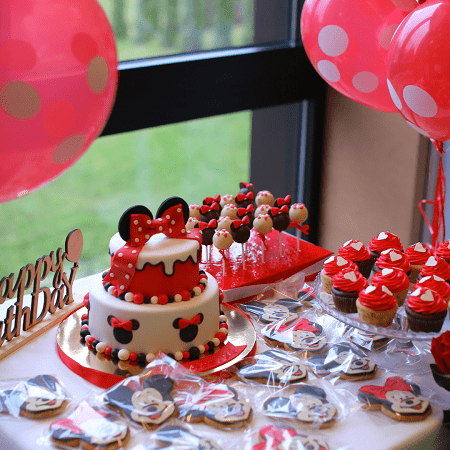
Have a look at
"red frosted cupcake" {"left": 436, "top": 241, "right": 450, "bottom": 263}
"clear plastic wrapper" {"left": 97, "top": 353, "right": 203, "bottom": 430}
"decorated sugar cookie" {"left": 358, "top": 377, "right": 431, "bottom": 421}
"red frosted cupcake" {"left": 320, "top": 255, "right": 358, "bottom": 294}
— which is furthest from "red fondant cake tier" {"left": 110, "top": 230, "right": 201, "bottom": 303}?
"red frosted cupcake" {"left": 436, "top": 241, "right": 450, "bottom": 263}

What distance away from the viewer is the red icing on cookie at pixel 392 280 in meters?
1.59

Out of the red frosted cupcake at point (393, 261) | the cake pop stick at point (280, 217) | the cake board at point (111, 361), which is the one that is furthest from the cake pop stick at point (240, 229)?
the red frosted cupcake at point (393, 261)

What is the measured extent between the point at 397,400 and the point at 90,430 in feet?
2.19

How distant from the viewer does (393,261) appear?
171 cm

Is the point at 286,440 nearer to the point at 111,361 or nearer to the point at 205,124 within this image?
the point at 111,361

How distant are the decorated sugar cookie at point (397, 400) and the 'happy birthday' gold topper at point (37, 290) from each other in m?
0.88

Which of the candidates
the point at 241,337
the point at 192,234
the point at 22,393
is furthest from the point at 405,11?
the point at 22,393

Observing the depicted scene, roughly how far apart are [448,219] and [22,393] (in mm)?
1996

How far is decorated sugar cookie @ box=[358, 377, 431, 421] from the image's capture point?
1.36 meters

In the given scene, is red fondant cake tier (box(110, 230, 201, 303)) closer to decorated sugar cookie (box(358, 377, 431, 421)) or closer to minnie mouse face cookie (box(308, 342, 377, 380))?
minnie mouse face cookie (box(308, 342, 377, 380))

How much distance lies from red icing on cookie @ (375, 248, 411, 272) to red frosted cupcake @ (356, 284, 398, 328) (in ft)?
0.59

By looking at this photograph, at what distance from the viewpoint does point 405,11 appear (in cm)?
177

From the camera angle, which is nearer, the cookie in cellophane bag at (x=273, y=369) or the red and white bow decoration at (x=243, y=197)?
the cookie in cellophane bag at (x=273, y=369)

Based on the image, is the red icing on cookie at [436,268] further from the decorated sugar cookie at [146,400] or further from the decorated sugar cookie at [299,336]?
the decorated sugar cookie at [146,400]
